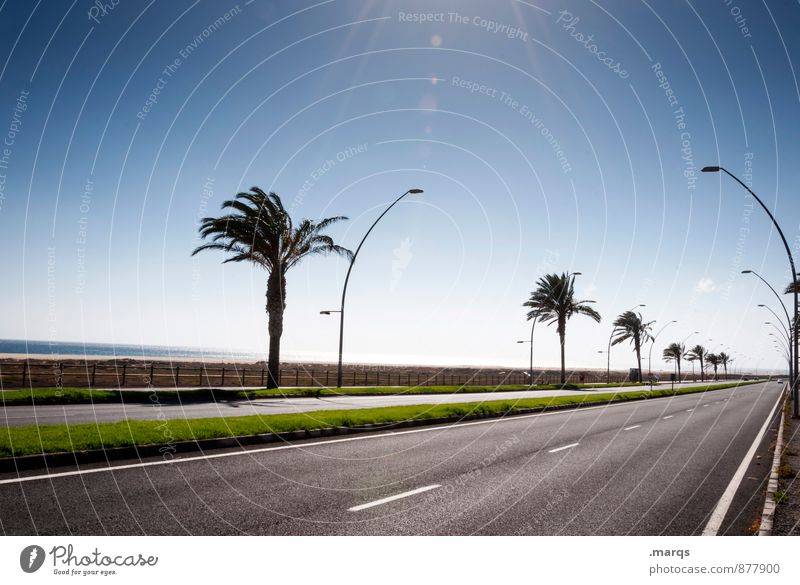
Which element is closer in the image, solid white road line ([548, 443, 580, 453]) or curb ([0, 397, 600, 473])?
curb ([0, 397, 600, 473])

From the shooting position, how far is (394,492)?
20.8 feet

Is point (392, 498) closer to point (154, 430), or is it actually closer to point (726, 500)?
point (726, 500)

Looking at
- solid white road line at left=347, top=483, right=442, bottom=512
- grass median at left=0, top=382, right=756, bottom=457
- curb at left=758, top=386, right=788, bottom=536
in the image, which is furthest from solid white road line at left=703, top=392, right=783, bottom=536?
grass median at left=0, top=382, right=756, bottom=457

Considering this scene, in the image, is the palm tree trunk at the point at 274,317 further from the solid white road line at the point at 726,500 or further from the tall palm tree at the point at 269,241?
the solid white road line at the point at 726,500

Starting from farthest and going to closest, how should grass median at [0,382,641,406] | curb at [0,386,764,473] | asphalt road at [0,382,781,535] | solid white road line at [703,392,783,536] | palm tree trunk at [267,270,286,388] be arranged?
palm tree trunk at [267,270,286,388]
grass median at [0,382,641,406]
curb at [0,386,764,473]
solid white road line at [703,392,783,536]
asphalt road at [0,382,781,535]

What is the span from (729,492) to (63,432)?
11108 mm

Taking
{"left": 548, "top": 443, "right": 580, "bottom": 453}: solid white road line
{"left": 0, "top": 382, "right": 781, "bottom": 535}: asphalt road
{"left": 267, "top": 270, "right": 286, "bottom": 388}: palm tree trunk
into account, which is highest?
{"left": 267, "top": 270, "right": 286, "bottom": 388}: palm tree trunk

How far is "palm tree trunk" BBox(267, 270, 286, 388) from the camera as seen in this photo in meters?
27.6

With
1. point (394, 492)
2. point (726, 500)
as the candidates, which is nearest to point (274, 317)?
point (394, 492)

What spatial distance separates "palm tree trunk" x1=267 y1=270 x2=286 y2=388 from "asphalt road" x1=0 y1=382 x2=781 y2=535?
17836 mm

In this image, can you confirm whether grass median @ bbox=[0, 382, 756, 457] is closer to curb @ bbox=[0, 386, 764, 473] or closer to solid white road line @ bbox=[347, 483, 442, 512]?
curb @ bbox=[0, 386, 764, 473]

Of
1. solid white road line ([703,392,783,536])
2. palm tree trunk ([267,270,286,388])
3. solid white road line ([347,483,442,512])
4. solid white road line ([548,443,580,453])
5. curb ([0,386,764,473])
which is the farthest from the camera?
palm tree trunk ([267,270,286,388])

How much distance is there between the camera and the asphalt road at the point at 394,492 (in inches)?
197

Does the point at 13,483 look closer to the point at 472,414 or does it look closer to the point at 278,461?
the point at 278,461
